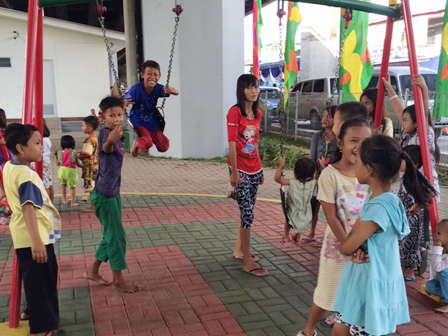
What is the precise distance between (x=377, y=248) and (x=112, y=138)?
2197 mm

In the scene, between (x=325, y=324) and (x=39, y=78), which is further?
(x=39, y=78)

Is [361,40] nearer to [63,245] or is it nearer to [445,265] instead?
[445,265]

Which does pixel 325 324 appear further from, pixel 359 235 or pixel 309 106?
pixel 309 106

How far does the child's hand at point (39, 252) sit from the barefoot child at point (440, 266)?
9.94 ft

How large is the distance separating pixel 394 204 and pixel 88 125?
15.9ft

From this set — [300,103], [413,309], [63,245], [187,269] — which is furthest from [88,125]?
[300,103]

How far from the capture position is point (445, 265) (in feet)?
Result: 11.2

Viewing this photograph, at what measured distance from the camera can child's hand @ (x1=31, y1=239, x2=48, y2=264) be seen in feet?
9.15

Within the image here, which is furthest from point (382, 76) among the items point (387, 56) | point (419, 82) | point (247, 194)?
point (247, 194)

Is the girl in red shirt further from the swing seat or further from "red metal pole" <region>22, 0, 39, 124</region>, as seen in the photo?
"red metal pole" <region>22, 0, 39, 124</region>

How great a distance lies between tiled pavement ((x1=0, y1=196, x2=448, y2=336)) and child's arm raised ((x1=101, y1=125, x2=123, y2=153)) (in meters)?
1.30

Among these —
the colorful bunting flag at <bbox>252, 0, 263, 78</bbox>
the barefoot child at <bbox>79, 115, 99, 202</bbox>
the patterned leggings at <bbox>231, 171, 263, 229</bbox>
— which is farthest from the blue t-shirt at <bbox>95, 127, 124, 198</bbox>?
the colorful bunting flag at <bbox>252, 0, 263, 78</bbox>

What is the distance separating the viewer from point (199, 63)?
10477 millimetres

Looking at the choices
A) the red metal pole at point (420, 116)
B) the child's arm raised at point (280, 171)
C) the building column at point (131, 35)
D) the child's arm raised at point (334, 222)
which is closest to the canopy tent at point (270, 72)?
the building column at point (131, 35)
